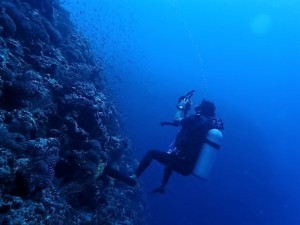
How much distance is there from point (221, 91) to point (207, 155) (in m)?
95.7

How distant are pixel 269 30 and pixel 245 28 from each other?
980 centimetres

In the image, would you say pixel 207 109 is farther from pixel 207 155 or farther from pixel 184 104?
pixel 207 155

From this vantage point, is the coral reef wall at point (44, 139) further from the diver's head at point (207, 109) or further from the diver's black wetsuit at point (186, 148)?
the diver's head at point (207, 109)

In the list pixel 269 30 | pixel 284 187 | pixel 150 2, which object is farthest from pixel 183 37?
pixel 284 187

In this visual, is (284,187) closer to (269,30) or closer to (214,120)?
(214,120)

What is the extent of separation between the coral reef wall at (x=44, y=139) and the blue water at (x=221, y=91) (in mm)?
8548

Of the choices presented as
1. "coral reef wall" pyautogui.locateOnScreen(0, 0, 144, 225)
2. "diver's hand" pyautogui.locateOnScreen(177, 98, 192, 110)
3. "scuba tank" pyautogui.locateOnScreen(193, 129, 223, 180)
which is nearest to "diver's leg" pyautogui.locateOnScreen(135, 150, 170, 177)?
"scuba tank" pyautogui.locateOnScreen(193, 129, 223, 180)

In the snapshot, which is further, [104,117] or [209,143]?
[104,117]

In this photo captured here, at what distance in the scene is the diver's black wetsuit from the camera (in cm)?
750

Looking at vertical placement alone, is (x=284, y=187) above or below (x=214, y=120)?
above

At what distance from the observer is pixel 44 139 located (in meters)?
6.46

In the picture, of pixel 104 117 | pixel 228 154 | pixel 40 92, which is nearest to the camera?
Result: pixel 40 92

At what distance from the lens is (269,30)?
121875 millimetres

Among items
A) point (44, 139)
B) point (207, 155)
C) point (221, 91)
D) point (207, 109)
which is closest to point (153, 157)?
point (207, 155)
